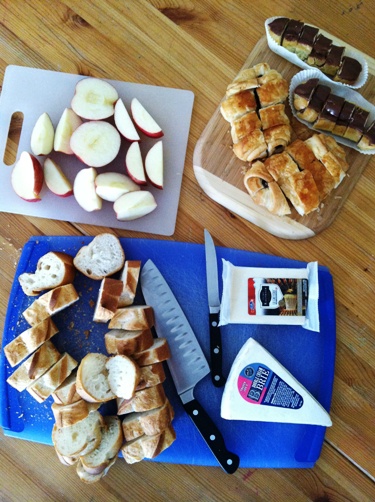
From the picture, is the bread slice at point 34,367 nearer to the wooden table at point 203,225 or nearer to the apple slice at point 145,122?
the wooden table at point 203,225

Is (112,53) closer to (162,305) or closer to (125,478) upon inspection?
(162,305)

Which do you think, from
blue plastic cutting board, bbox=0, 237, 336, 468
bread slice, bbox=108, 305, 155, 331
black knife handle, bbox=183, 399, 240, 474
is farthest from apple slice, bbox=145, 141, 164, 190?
black knife handle, bbox=183, 399, 240, 474

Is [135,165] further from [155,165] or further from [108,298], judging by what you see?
[108,298]

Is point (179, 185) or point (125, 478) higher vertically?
point (179, 185)

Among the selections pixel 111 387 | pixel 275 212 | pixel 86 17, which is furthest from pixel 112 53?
pixel 111 387

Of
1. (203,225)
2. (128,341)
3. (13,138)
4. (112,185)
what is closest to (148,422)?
(128,341)

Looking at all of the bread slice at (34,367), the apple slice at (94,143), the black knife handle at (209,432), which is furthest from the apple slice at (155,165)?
the black knife handle at (209,432)
